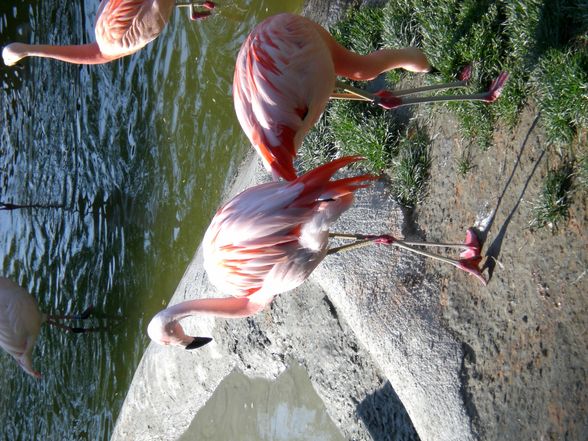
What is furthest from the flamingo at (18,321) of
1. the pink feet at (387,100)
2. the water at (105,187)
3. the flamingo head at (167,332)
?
the pink feet at (387,100)

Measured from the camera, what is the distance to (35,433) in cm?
546

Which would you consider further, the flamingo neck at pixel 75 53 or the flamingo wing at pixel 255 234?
the flamingo neck at pixel 75 53

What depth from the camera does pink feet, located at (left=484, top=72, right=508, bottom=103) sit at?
8.30 feet

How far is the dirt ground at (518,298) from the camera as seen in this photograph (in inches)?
82.7

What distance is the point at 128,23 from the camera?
3.14 meters

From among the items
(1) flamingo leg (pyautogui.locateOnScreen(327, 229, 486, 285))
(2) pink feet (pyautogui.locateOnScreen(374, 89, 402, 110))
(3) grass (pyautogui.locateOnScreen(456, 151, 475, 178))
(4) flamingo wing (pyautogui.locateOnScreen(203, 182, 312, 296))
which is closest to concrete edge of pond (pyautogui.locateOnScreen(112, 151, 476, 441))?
(1) flamingo leg (pyautogui.locateOnScreen(327, 229, 486, 285))

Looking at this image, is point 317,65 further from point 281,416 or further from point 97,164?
point 97,164

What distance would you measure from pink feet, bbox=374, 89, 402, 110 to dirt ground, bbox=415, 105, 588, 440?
336mm

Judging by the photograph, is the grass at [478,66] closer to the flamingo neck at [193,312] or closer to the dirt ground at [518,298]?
the dirt ground at [518,298]

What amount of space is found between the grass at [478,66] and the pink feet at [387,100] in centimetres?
29

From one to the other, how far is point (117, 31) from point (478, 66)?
5.53ft

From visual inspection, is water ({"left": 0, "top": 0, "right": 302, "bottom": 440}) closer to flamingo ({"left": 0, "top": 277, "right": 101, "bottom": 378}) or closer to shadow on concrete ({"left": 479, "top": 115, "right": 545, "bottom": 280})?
flamingo ({"left": 0, "top": 277, "right": 101, "bottom": 378})

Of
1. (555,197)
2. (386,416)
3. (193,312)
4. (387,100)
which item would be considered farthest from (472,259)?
(193,312)

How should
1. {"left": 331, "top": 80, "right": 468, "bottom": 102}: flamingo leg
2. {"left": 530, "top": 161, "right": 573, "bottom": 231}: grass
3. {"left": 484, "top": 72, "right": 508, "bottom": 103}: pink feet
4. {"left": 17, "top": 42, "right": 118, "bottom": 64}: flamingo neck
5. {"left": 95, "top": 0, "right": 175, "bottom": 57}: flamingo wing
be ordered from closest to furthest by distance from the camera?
1. {"left": 530, "top": 161, "right": 573, "bottom": 231}: grass
2. {"left": 484, "top": 72, "right": 508, "bottom": 103}: pink feet
3. {"left": 331, "top": 80, "right": 468, "bottom": 102}: flamingo leg
4. {"left": 95, "top": 0, "right": 175, "bottom": 57}: flamingo wing
5. {"left": 17, "top": 42, "right": 118, "bottom": 64}: flamingo neck
